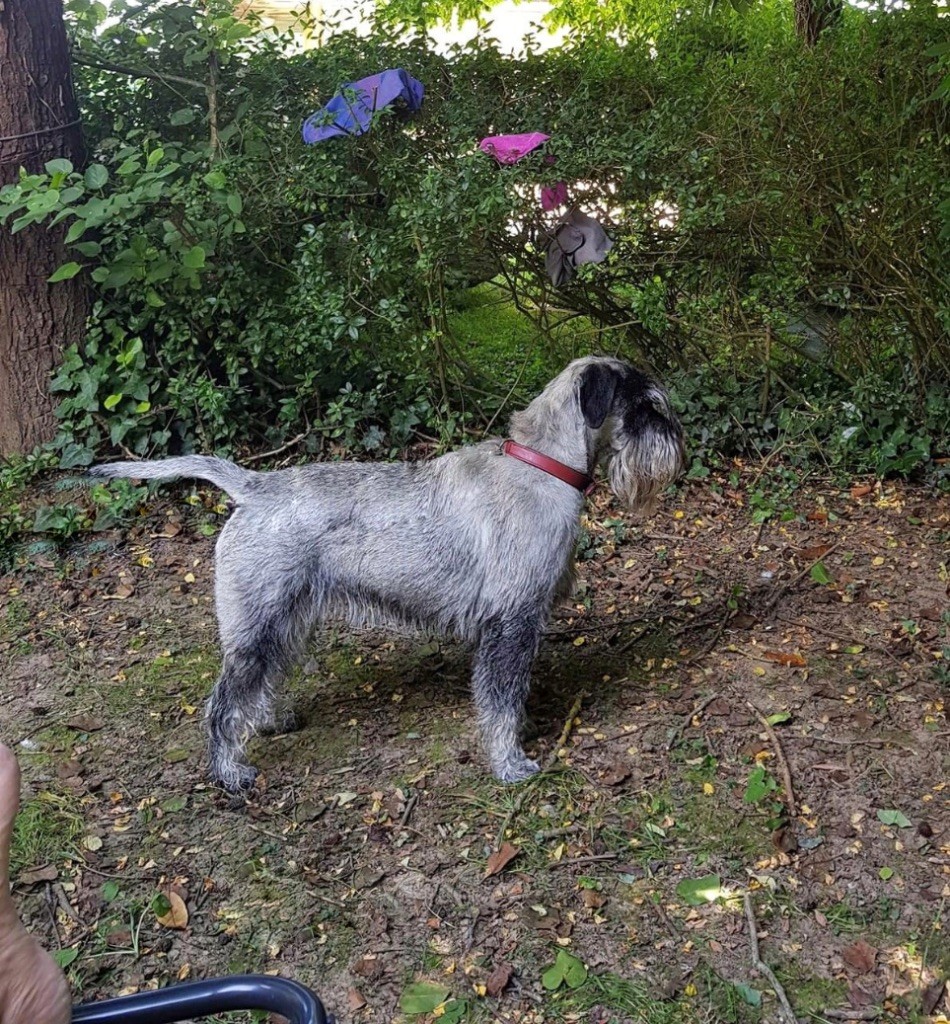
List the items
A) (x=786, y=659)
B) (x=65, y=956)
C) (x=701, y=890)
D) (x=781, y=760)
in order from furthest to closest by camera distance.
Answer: (x=786, y=659)
(x=781, y=760)
(x=701, y=890)
(x=65, y=956)

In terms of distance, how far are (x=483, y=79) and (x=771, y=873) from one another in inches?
187

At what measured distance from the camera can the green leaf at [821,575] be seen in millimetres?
5148

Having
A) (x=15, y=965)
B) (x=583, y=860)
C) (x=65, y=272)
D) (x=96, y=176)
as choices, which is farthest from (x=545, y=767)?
(x=96, y=176)

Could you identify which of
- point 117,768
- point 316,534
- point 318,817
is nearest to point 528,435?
point 316,534

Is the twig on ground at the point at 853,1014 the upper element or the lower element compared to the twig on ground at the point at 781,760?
upper

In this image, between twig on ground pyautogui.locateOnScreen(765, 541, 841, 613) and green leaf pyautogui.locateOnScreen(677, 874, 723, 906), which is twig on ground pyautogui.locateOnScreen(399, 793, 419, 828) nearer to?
green leaf pyautogui.locateOnScreen(677, 874, 723, 906)

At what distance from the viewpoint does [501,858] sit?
11.2ft

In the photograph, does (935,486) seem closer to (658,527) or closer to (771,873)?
(658,527)

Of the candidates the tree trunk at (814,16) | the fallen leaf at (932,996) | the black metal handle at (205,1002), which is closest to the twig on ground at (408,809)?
the fallen leaf at (932,996)

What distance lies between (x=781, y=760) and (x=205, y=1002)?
2.67 m

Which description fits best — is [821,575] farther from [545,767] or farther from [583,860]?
[583,860]

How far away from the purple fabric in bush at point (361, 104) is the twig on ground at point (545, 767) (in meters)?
3.38

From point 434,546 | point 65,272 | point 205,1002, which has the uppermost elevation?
point 65,272

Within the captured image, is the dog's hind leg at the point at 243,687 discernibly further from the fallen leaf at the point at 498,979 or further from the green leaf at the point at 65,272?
the green leaf at the point at 65,272
